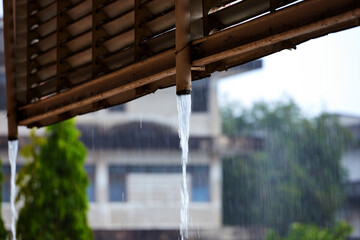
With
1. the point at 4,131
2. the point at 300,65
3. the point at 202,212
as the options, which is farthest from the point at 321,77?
the point at 4,131

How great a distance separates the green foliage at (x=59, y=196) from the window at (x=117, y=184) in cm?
879

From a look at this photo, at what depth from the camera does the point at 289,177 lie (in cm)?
2184

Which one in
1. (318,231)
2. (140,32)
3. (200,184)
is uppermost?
(140,32)

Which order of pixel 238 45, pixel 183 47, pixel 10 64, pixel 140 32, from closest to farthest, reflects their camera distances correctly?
pixel 238 45
pixel 183 47
pixel 140 32
pixel 10 64

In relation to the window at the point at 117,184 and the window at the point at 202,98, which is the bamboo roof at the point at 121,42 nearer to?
the window at the point at 117,184

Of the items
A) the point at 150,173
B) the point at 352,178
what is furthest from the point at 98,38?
the point at 352,178

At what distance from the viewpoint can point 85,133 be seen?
19750 mm

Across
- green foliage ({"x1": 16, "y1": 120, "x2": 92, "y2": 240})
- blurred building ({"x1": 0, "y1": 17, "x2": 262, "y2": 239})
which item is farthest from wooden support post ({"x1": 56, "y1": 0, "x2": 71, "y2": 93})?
blurred building ({"x1": 0, "y1": 17, "x2": 262, "y2": 239})

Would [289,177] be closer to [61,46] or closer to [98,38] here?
[61,46]

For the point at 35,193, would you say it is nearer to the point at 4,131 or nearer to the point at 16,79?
the point at 16,79

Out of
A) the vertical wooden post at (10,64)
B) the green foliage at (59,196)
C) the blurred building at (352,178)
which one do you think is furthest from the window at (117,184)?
the vertical wooden post at (10,64)

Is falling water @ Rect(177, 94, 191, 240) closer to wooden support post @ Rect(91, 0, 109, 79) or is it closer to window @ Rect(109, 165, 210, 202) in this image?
wooden support post @ Rect(91, 0, 109, 79)

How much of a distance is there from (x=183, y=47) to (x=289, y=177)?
20253 mm

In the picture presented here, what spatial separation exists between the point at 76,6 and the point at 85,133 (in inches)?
678
